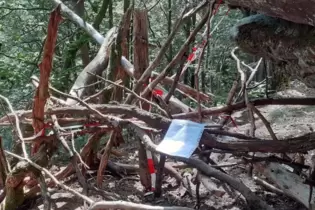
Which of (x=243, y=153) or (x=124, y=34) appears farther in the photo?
(x=124, y=34)

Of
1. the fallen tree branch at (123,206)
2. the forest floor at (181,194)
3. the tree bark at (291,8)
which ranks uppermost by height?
the tree bark at (291,8)

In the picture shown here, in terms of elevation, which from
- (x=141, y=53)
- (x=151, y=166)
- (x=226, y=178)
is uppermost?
(x=141, y=53)

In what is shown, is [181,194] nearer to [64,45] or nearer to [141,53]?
[141,53]

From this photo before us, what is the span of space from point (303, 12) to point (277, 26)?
52cm

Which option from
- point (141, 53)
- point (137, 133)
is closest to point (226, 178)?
point (137, 133)

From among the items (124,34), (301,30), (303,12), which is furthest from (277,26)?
(124,34)

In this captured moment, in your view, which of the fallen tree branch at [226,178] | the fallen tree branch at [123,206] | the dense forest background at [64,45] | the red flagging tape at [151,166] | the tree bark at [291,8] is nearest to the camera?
the tree bark at [291,8]

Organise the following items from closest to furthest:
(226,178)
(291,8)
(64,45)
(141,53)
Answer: (291,8), (226,178), (141,53), (64,45)

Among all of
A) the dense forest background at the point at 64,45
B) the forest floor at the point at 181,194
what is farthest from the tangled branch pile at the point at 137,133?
the dense forest background at the point at 64,45

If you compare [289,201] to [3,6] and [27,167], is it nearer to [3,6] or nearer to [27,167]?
[27,167]

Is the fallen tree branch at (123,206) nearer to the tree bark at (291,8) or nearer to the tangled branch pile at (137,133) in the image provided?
the tangled branch pile at (137,133)

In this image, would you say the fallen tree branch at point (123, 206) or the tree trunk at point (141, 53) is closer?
the fallen tree branch at point (123, 206)

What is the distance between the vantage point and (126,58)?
4.12m

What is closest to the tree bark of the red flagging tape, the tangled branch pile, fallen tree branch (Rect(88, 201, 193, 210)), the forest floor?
the tangled branch pile
